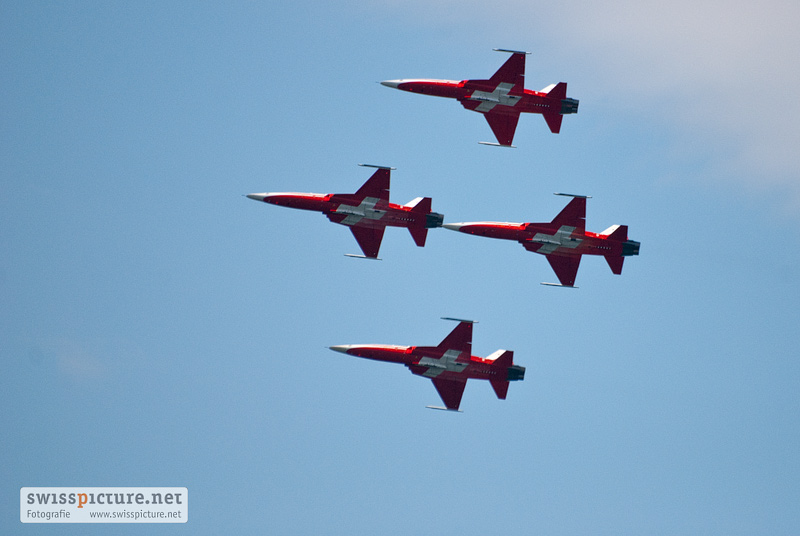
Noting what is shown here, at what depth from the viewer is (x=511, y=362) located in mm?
136125

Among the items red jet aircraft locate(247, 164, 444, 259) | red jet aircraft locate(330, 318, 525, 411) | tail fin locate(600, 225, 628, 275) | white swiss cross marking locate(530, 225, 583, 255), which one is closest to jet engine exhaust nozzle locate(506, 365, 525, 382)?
red jet aircraft locate(330, 318, 525, 411)

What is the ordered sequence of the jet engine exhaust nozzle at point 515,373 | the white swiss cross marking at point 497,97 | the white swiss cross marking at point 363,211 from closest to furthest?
the jet engine exhaust nozzle at point 515,373, the white swiss cross marking at point 363,211, the white swiss cross marking at point 497,97

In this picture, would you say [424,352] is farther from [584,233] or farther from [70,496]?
[70,496]

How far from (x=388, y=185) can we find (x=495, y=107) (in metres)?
8.76

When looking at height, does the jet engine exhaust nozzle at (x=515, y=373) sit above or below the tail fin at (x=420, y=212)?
below

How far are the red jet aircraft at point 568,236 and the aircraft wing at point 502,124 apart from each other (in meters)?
5.97

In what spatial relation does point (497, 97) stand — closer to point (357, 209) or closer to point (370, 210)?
→ point (370, 210)

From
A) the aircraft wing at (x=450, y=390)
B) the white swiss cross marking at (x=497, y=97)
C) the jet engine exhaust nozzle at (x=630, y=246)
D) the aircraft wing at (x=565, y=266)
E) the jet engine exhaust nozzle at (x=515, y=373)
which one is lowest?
the aircraft wing at (x=450, y=390)

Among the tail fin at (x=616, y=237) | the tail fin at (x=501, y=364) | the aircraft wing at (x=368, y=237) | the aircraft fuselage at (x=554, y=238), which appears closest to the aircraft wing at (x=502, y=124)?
the aircraft fuselage at (x=554, y=238)

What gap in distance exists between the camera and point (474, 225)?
13738cm

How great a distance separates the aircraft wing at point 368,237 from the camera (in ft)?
452

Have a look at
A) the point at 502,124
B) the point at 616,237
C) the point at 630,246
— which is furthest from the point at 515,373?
the point at 502,124

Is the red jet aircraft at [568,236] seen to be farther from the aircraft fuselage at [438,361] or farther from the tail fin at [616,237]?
the aircraft fuselage at [438,361]

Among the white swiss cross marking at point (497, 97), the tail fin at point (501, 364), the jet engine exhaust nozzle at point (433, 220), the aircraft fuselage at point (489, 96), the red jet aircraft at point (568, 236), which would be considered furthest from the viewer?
the white swiss cross marking at point (497, 97)
